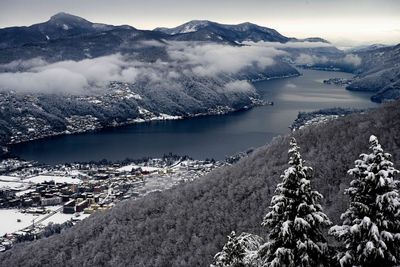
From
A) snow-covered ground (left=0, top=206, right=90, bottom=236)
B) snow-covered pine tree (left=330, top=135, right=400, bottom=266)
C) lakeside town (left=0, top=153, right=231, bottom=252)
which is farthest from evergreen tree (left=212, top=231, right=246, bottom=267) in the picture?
snow-covered ground (left=0, top=206, right=90, bottom=236)

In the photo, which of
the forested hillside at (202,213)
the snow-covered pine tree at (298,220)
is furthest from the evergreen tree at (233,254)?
the forested hillside at (202,213)

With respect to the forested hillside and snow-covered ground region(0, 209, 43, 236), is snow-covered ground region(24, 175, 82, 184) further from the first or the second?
the forested hillside

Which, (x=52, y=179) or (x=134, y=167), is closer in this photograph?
(x=52, y=179)

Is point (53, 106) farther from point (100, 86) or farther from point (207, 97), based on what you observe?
point (207, 97)

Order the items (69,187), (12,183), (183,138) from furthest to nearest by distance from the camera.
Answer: (183,138), (12,183), (69,187)

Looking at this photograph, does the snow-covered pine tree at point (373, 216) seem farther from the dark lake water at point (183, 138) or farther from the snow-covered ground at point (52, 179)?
the dark lake water at point (183, 138)

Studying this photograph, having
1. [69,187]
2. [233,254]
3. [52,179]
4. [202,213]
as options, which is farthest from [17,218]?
[233,254]

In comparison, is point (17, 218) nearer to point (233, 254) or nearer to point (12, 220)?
point (12, 220)
